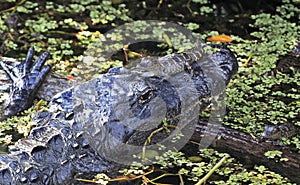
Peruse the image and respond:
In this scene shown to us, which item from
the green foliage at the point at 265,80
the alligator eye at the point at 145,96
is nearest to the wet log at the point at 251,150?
the green foliage at the point at 265,80

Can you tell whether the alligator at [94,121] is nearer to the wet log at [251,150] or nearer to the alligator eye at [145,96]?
the alligator eye at [145,96]

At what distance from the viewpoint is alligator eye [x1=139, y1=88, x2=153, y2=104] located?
189 inches

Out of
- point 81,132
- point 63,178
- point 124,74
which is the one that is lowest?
point 63,178


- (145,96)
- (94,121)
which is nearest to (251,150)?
(145,96)

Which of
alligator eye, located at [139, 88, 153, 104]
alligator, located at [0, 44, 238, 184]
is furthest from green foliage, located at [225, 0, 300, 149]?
alligator eye, located at [139, 88, 153, 104]

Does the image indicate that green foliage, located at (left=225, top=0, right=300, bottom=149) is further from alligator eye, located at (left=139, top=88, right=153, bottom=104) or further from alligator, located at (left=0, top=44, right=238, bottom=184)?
alligator eye, located at (left=139, top=88, right=153, bottom=104)

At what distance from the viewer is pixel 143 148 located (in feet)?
16.4

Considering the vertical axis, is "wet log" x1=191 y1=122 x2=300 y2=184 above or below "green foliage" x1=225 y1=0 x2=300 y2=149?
below

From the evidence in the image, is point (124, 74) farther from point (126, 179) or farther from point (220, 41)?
point (220, 41)

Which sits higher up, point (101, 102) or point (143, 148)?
point (101, 102)

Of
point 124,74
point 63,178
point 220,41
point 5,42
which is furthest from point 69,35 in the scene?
point 63,178

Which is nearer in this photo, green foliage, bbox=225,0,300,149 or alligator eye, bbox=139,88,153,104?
alligator eye, bbox=139,88,153,104

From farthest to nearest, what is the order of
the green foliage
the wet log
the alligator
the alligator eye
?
the green foliage
the wet log
the alligator eye
the alligator

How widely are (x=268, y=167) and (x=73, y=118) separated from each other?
142 centimetres
